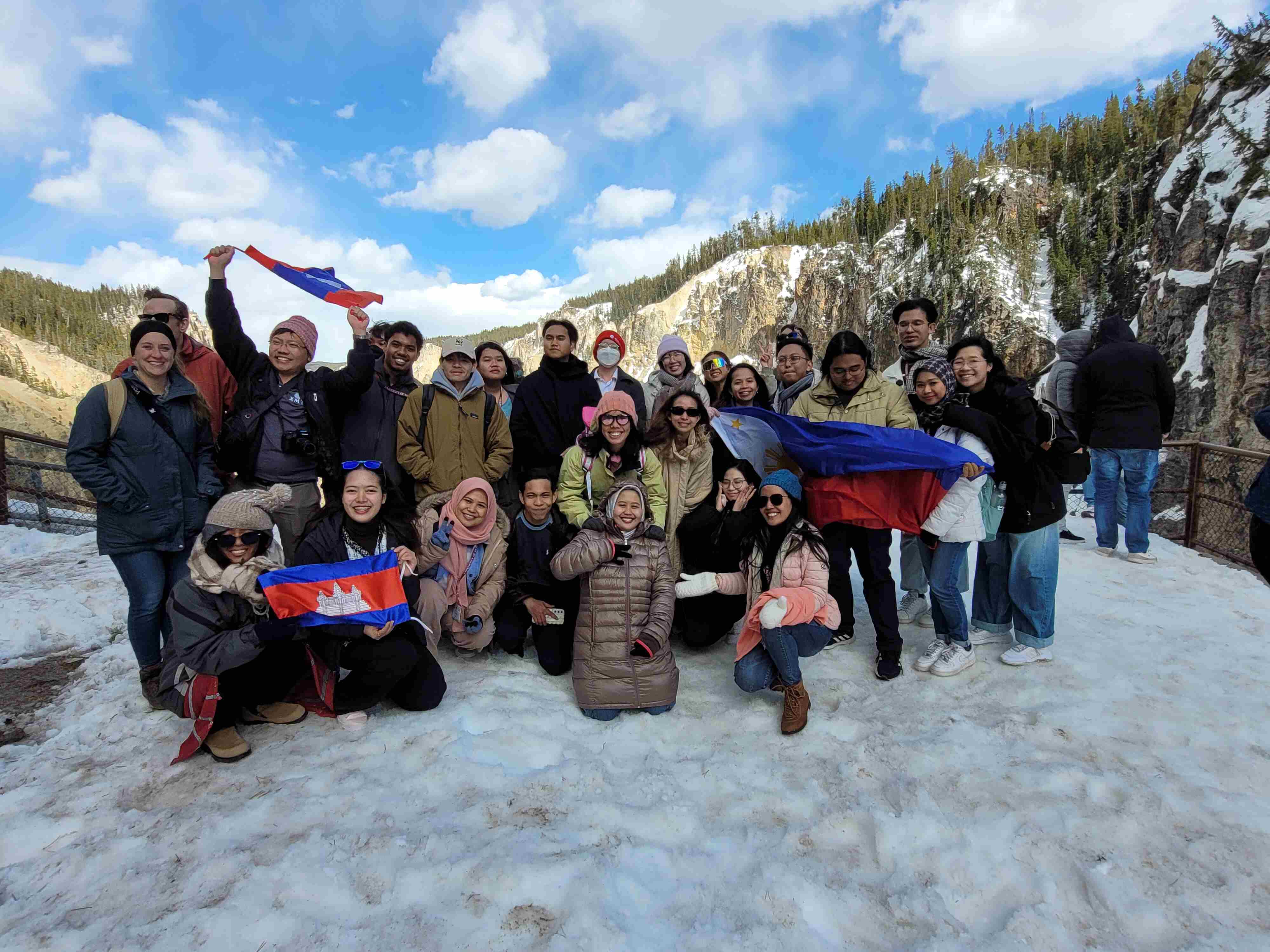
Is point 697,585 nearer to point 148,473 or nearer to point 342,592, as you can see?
point 342,592

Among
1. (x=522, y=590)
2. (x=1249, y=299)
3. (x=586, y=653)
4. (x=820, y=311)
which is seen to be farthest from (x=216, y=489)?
(x=820, y=311)

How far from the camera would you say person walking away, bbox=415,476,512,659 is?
362 cm

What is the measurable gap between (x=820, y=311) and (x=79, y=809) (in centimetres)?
4506

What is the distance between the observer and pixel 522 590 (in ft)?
12.8

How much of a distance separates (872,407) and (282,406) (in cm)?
386

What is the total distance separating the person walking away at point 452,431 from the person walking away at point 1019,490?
3079 millimetres

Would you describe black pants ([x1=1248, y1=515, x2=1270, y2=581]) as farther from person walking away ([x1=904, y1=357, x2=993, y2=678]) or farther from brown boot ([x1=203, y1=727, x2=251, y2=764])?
brown boot ([x1=203, y1=727, x2=251, y2=764])

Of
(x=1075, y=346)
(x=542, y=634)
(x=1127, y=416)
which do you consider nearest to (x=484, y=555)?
(x=542, y=634)

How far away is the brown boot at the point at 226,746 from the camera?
2717 millimetres

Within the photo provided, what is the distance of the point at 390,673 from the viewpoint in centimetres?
299

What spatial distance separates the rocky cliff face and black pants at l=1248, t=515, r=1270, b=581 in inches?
511

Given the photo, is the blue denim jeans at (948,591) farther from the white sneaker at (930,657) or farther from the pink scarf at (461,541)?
the pink scarf at (461,541)

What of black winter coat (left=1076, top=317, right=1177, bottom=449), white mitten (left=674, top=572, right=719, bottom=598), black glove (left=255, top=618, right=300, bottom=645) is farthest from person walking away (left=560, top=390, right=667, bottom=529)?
black winter coat (left=1076, top=317, right=1177, bottom=449)

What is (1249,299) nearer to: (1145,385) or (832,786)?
(1145,385)
